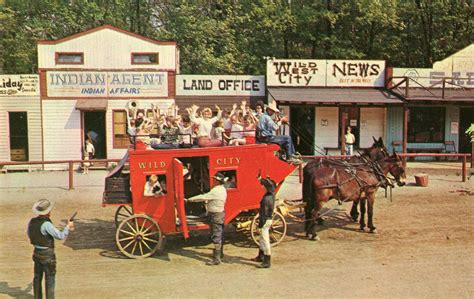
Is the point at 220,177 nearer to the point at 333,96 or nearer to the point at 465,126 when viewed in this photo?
the point at 333,96

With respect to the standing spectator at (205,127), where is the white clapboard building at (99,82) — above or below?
above

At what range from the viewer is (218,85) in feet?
73.1

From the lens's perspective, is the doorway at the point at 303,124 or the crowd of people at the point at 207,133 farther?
the doorway at the point at 303,124

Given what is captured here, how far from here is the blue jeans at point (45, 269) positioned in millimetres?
6863

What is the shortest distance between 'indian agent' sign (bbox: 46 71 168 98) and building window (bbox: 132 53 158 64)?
1.67 feet

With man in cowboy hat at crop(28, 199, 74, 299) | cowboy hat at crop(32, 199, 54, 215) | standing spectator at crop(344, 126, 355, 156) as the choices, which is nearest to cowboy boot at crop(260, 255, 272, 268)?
man in cowboy hat at crop(28, 199, 74, 299)

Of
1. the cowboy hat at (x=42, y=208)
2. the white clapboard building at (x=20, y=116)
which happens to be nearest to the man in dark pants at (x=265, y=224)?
the cowboy hat at (x=42, y=208)

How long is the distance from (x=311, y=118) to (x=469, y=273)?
15.5 meters

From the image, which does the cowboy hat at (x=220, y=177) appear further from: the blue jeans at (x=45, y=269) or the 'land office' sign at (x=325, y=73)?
the 'land office' sign at (x=325, y=73)

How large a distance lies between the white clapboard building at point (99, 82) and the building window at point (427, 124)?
12.1m

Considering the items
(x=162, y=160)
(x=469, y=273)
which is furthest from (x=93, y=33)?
(x=469, y=273)

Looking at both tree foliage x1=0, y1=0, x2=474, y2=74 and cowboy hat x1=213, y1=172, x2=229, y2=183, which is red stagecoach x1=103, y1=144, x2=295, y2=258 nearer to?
cowboy hat x1=213, y1=172, x2=229, y2=183

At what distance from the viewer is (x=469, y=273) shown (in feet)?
27.6

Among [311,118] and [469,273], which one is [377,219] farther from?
[311,118]
